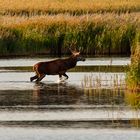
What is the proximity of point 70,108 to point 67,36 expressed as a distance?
54.1 feet

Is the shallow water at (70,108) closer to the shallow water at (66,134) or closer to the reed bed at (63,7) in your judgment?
the shallow water at (66,134)

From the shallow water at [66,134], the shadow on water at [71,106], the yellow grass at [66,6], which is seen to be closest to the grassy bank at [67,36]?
the shadow on water at [71,106]

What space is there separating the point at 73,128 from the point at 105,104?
10.7 ft

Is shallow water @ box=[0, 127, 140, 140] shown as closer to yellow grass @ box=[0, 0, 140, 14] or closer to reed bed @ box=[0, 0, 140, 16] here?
reed bed @ box=[0, 0, 140, 16]

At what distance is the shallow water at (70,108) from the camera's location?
15734mm

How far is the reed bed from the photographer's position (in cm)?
5003

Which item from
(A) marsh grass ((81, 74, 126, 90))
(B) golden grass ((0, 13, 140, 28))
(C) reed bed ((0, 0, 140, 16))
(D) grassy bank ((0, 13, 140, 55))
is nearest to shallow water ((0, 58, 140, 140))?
(A) marsh grass ((81, 74, 126, 90))

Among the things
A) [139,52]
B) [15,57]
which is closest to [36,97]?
[139,52]

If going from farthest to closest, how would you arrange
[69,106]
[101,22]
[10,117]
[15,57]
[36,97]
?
[101,22], [15,57], [36,97], [69,106], [10,117]

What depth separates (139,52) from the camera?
21953 millimetres

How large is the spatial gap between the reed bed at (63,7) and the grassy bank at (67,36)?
10.9m

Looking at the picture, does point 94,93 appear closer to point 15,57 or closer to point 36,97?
point 36,97

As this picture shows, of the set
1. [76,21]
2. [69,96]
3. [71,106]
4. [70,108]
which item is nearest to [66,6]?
[76,21]

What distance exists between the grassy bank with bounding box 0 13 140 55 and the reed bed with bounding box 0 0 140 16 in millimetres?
10905
